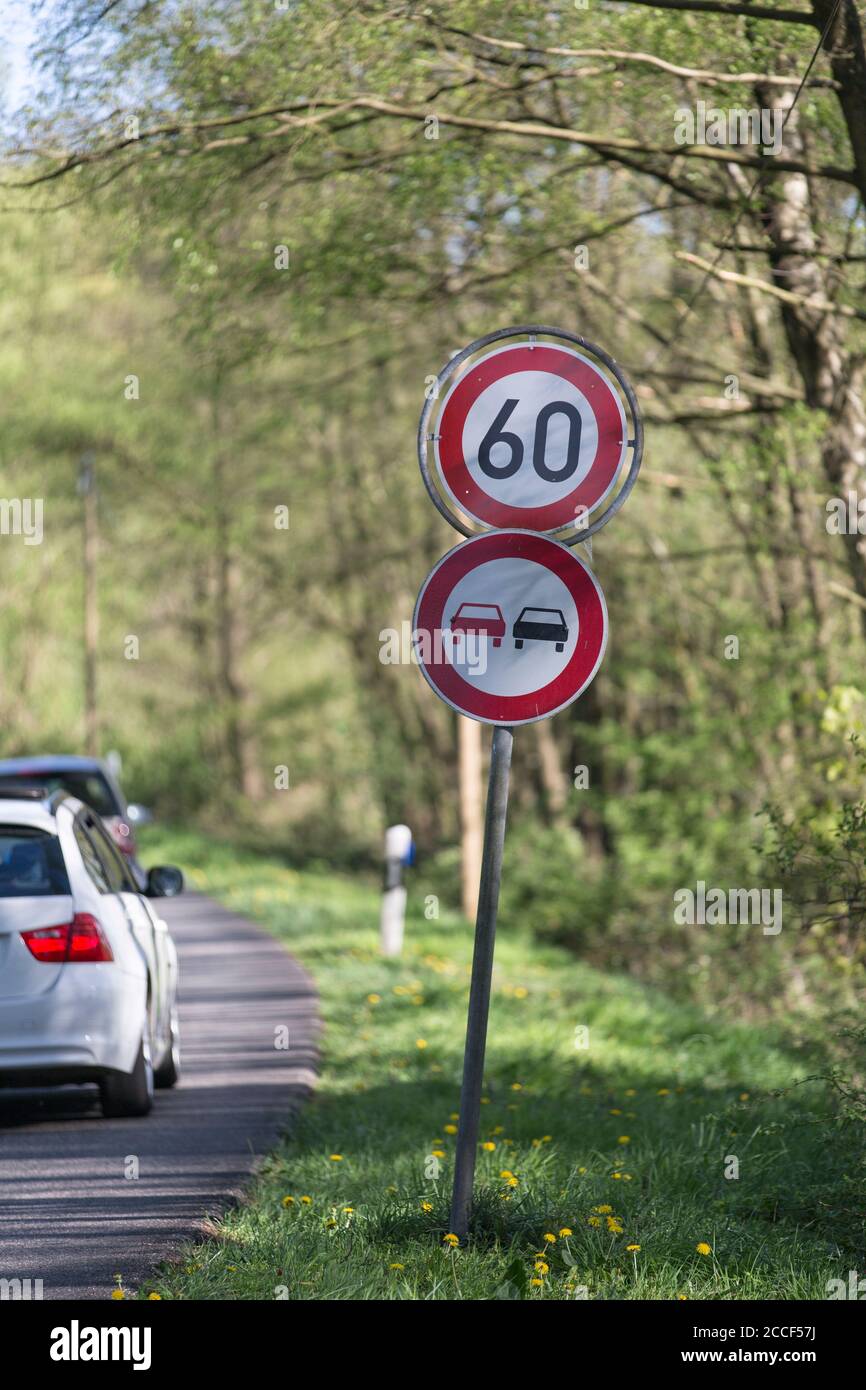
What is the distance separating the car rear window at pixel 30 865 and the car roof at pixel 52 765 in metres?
5.15

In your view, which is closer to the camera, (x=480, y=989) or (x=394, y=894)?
(x=480, y=989)

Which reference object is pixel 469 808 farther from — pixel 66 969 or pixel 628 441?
pixel 628 441

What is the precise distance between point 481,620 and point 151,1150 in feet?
11.7

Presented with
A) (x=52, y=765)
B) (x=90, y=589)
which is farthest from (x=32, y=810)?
(x=90, y=589)

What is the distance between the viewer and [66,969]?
8.59 m

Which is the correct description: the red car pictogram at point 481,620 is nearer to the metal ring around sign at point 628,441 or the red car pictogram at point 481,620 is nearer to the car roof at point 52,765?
the metal ring around sign at point 628,441

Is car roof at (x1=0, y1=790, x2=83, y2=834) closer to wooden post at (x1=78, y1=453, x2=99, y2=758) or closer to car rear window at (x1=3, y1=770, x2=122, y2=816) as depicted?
car rear window at (x1=3, y1=770, x2=122, y2=816)

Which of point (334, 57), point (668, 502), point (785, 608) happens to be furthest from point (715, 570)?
point (334, 57)

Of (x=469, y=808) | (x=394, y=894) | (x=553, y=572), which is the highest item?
(x=553, y=572)

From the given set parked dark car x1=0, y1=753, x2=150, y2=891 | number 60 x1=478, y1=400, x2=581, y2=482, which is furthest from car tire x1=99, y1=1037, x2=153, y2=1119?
parked dark car x1=0, y1=753, x2=150, y2=891

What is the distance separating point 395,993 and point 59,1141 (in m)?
5.27

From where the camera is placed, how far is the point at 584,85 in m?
11.6

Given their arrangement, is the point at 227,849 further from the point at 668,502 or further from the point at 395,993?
the point at 395,993

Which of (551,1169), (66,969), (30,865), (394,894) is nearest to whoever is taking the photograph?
(551,1169)
